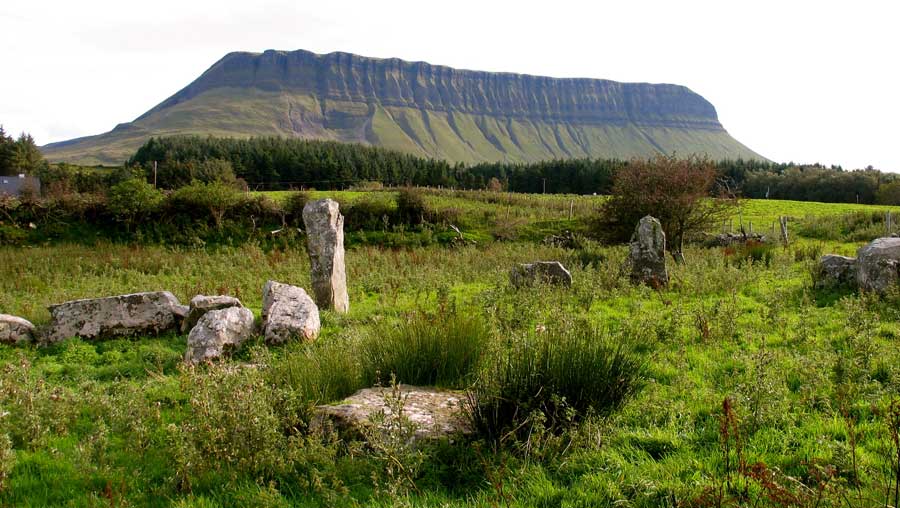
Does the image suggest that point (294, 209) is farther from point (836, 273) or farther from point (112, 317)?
point (836, 273)

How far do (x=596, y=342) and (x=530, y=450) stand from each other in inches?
60.7

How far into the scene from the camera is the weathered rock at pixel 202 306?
11.6 meters

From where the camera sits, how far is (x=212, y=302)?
11656mm

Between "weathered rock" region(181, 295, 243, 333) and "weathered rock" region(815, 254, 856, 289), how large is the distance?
13229 mm

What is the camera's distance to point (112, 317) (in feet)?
38.1

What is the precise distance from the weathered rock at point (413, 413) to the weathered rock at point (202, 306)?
667 cm

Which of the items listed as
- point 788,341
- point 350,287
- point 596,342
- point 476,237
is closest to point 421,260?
point 350,287

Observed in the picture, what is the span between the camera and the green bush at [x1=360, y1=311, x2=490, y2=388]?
259 inches

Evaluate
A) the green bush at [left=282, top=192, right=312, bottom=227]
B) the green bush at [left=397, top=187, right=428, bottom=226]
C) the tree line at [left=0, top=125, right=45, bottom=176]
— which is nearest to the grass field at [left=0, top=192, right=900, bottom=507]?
the green bush at [left=282, top=192, right=312, bottom=227]

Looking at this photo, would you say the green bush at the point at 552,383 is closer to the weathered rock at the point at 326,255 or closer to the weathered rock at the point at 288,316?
the weathered rock at the point at 288,316

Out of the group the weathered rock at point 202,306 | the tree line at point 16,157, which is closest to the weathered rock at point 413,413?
the weathered rock at point 202,306

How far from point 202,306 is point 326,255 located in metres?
3.01

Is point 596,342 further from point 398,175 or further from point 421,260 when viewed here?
point 398,175

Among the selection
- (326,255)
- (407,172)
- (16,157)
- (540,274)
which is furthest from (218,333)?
(407,172)
